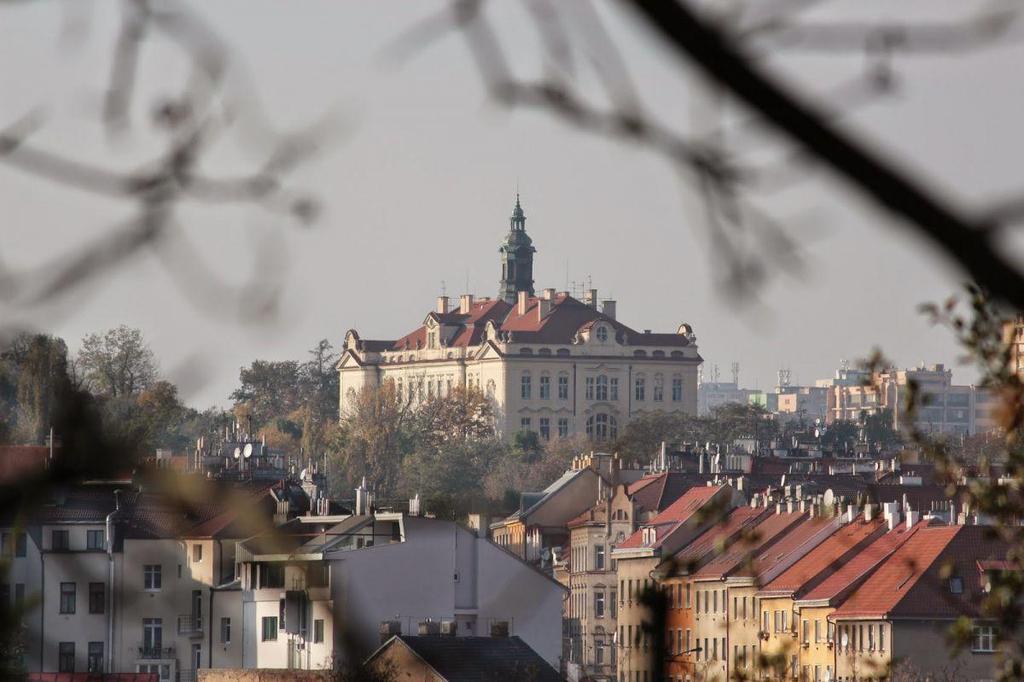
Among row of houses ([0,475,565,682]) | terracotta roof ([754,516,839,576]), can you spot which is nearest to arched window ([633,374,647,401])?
terracotta roof ([754,516,839,576])

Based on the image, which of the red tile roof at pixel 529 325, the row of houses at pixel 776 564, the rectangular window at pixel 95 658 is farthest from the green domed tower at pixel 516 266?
the rectangular window at pixel 95 658

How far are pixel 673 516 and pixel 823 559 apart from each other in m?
15.1

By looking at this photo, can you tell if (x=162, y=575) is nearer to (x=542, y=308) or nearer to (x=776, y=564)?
(x=776, y=564)

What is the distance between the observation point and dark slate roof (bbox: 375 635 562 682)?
3706 cm

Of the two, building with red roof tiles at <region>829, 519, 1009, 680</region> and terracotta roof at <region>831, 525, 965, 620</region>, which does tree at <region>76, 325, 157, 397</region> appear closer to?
building with red roof tiles at <region>829, 519, 1009, 680</region>

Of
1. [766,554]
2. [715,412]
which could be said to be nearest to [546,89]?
[766,554]

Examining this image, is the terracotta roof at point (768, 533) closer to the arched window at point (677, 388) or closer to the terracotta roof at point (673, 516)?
the terracotta roof at point (673, 516)

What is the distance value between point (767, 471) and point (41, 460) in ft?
299

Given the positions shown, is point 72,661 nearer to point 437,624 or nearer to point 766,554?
point 437,624

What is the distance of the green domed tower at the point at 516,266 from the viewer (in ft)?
563

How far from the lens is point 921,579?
164 feet

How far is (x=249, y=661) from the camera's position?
19.9 m

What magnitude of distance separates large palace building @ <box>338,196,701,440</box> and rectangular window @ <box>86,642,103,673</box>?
143196 mm

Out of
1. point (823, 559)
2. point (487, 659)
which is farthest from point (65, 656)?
point (823, 559)
